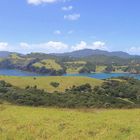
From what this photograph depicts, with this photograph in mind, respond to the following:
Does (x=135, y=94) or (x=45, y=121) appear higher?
(x=45, y=121)

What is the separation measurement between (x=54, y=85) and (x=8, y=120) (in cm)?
13768

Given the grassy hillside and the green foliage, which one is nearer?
the grassy hillside

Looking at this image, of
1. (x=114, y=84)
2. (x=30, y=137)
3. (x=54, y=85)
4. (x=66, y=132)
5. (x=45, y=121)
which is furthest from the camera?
(x=114, y=84)

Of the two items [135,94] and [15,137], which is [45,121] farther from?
[135,94]

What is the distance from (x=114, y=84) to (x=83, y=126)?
159 meters

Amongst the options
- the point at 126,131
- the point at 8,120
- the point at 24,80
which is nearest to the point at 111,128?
the point at 126,131

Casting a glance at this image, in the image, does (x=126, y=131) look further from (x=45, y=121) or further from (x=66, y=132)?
(x=45, y=121)

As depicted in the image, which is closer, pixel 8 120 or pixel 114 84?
pixel 8 120

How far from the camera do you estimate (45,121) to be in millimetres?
19750

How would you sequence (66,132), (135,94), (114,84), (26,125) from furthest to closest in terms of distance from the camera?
(114,84), (135,94), (26,125), (66,132)

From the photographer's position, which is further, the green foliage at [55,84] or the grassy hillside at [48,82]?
the green foliage at [55,84]

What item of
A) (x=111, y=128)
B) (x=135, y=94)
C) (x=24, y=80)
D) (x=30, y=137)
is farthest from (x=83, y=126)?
(x=24, y=80)

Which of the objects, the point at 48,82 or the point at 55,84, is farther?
the point at 48,82

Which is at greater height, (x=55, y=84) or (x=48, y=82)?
(x=48, y=82)
